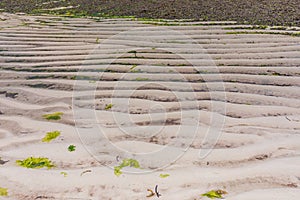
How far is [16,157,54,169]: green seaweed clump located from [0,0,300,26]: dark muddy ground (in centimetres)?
407

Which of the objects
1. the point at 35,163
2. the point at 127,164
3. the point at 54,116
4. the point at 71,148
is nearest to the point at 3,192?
the point at 35,163

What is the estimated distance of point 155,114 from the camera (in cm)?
243

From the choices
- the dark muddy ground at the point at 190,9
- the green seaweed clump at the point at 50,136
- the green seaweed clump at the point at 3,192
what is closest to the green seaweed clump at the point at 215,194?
the green seaweed clump at the point at 3,192

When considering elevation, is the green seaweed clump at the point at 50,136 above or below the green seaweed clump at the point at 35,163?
above

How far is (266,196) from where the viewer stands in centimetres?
155

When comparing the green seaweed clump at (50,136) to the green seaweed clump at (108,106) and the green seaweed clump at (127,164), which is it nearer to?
the green seaweed clump at (108,106)

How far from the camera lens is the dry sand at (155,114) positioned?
1.72m

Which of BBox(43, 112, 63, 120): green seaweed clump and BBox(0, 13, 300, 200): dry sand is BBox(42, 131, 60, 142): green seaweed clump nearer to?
BBox(0, 13, 300, 200): dry sand

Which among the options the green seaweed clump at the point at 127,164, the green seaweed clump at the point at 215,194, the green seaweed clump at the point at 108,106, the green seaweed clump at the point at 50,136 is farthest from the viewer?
the green seaweed clump at the point at 108,106

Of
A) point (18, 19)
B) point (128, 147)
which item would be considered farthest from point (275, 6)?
point (128, 147)

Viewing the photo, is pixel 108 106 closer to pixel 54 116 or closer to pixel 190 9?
pixel 54 116

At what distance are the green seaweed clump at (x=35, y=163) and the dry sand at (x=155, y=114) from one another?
0.04 metres

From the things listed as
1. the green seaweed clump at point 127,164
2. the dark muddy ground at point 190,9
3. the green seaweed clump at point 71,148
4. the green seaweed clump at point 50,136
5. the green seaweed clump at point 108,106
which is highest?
the dark muddy ground at point 190,9

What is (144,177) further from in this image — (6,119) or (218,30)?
(218,30)
